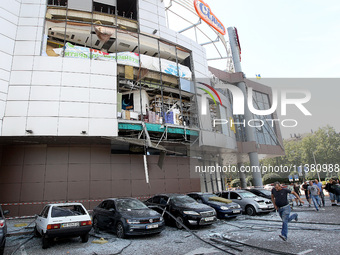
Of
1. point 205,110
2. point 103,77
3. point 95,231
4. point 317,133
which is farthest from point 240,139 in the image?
point 317,133

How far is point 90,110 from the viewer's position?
1362 centimetres

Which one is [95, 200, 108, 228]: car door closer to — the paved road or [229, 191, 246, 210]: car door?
the paved road

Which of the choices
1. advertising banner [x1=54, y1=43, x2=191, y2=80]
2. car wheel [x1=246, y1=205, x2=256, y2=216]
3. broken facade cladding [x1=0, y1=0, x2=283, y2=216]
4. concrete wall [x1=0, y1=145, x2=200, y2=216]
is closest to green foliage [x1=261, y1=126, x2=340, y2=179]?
broken facade cladding [x1=0, y1=0, x2=283, y2=216]

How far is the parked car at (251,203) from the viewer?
36.7 feet

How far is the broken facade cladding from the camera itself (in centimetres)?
1309

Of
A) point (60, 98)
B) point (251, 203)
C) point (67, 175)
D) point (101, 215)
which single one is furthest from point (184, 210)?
point (60, 98)

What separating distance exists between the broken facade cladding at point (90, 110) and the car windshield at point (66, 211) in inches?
242

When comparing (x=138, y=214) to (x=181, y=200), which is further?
(x=181, y=200)

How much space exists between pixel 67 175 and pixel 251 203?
11.7m

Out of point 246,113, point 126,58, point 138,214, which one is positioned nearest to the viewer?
point 138,214

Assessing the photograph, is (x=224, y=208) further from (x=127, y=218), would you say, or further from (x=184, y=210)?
(x=127, y=218)

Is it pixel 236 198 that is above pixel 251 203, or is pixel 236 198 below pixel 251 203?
above

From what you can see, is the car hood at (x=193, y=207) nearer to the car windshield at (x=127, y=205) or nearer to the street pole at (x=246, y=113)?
the car windshield at (x=127, y=205)

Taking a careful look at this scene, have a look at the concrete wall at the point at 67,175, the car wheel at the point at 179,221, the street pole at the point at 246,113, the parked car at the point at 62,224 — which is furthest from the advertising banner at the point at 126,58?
the street pole at the point at 246,113
